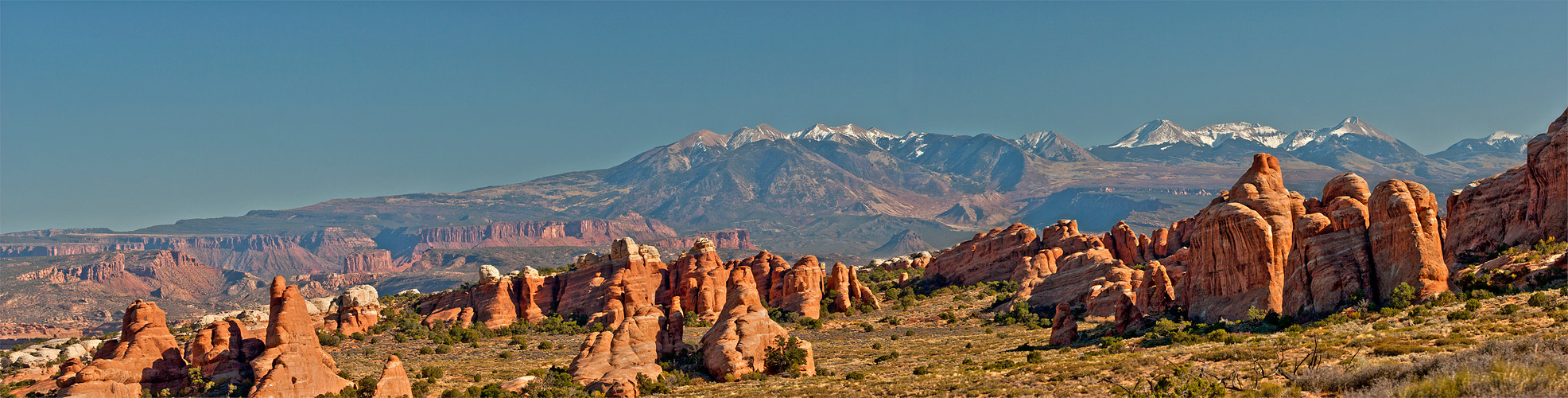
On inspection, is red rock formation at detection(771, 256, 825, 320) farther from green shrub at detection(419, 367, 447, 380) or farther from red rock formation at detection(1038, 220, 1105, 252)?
green shrub at detection(419, 367, 447, 380)

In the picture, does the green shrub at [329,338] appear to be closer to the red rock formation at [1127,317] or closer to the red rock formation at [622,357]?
the red rock formation at [622,357]

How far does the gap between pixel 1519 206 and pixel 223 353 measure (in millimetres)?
70585

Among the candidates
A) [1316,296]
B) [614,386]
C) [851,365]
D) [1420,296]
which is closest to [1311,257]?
[1316,296]

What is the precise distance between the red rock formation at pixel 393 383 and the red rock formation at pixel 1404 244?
46199 millimetres

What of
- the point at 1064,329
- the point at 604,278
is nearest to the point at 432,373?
the point at 1064,329

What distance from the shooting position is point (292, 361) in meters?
59.3

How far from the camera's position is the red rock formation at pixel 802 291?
110 m

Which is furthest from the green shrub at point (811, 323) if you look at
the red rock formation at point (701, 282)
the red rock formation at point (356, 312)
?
the red rock formation at point (356, 312)

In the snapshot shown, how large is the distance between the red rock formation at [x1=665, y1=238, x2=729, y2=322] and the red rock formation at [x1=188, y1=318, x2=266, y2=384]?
47.4 metres

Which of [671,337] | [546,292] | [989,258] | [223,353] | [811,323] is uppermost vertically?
[989,258]

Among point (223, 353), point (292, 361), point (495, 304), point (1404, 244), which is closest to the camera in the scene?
point (1404, 244)

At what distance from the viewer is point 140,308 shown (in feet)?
212

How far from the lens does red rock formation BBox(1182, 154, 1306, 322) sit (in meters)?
56.9

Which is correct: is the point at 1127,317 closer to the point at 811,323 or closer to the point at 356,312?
the point at 811,323
